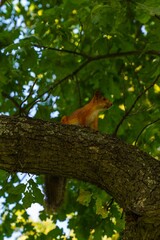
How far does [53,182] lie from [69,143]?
3.45 feet

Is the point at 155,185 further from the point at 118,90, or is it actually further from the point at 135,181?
the point at 118,90

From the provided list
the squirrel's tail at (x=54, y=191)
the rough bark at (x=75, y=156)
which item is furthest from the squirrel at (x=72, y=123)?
the rough bark at (x=75, y=156)

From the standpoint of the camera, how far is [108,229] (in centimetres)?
394

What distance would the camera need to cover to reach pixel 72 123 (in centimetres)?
443

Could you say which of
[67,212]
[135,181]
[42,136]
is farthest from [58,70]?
[135,181]

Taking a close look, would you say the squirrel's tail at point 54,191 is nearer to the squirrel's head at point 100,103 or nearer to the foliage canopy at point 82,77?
the foliage canopy at point 82,77

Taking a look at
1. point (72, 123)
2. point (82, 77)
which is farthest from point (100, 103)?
point (82, 77)

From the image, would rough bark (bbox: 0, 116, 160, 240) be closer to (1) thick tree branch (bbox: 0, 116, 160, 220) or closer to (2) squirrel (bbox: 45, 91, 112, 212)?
(1) thick tree branch (bbox: 0, 116, 160, 220)

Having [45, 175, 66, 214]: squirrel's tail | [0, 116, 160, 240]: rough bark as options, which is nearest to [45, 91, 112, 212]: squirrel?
[45, 175, 66, 214]: squirrel's tail

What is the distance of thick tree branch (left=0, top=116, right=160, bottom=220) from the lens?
9.11 feet

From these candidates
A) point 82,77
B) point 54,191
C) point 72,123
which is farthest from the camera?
point 82,77

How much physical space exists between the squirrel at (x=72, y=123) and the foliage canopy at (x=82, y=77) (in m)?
0.10

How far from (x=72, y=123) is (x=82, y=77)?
1761mm

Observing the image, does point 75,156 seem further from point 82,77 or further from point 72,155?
point 82,77
